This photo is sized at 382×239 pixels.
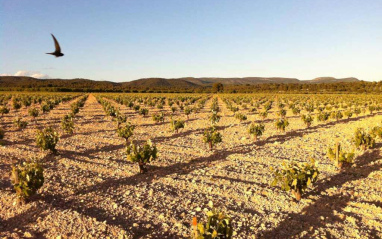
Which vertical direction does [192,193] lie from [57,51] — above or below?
below

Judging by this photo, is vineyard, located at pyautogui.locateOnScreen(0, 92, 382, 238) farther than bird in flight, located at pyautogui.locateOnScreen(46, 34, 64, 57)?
Yes

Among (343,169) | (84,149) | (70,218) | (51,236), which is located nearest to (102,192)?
(70,218)

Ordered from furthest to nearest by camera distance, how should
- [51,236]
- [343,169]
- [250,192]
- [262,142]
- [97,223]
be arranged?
[262,142]
[343,169]
[250,192]
[97,223]
[51,236]

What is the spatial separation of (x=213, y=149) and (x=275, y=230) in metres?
9.61

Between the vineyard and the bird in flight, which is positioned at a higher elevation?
the bird in flight

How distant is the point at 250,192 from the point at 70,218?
21.1ft

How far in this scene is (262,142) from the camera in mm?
19062

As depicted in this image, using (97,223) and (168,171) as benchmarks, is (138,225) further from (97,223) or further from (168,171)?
(168,171)

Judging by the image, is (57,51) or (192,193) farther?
(192,193)

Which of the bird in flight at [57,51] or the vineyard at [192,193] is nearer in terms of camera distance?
the bird in flight at [57,51]

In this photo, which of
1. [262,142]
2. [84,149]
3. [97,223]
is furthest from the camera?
[262,142]

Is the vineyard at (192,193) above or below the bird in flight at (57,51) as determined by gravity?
below

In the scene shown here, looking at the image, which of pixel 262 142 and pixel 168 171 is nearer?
pixel 168 171

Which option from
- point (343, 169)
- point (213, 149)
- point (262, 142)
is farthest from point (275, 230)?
point (262, 142)
